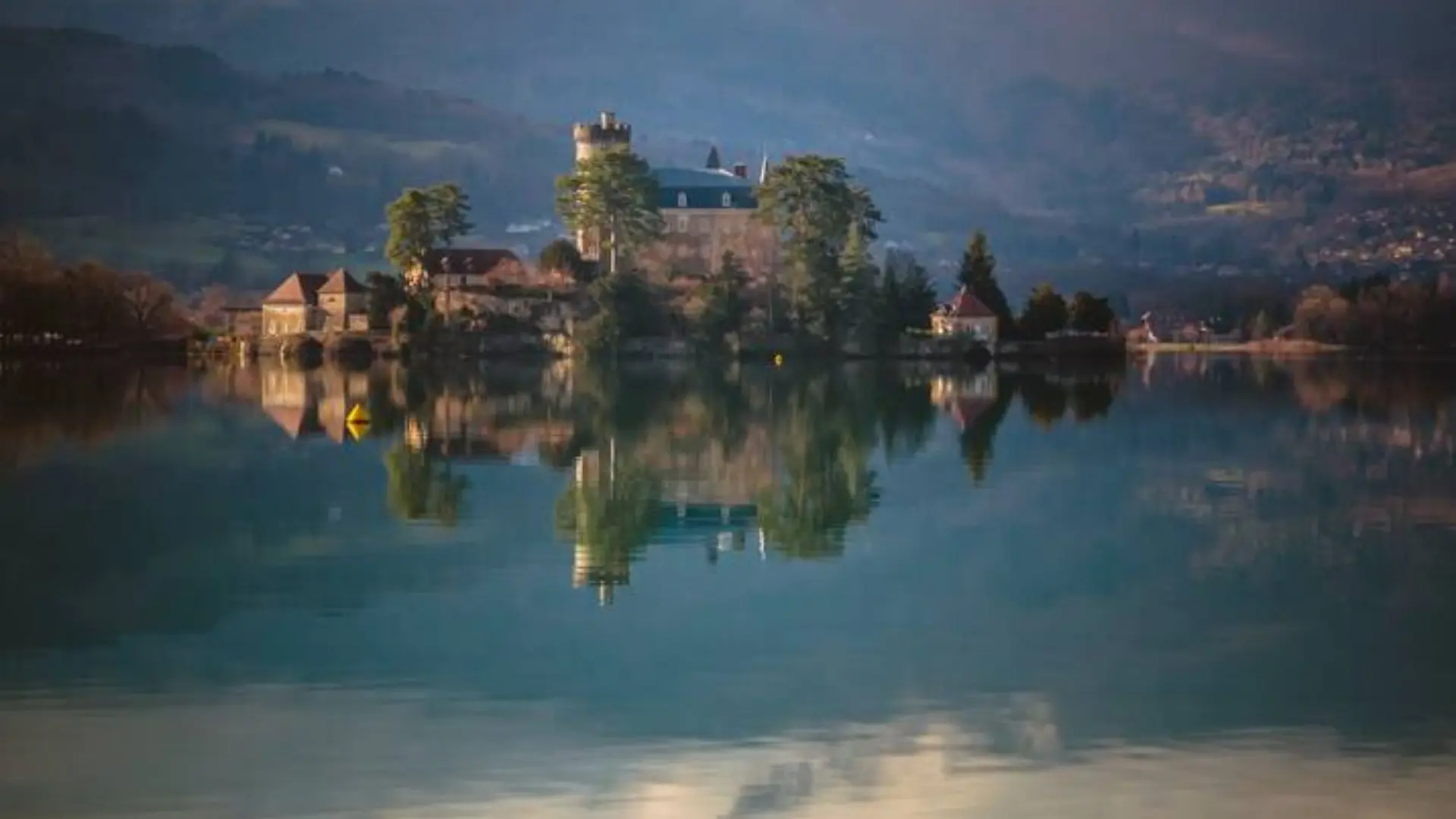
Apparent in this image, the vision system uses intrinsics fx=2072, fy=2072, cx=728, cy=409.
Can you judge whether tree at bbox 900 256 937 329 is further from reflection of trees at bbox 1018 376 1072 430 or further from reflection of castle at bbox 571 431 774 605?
reflection of castle at bbox 571 431 774 605

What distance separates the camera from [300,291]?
2803 inches

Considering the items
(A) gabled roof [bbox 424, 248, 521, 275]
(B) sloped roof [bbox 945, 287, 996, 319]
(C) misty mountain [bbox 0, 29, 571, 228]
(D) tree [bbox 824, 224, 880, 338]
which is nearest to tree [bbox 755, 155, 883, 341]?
(D) tree [bbox 824, 224, 880, 338]

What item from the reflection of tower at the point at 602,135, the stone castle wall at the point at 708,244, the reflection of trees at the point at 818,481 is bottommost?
the reflection of trees at the point at 818,481

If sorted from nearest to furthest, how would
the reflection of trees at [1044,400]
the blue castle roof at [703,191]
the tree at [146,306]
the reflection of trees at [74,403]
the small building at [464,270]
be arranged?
1. the reflection of trees at [74,403]
2. the reflection of trees at [1044,400]
3. the tree at [146,306]
4. the small building at [464,270]
5. the blue castle roof at [703,191]

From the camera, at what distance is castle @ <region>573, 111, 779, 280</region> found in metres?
70.6

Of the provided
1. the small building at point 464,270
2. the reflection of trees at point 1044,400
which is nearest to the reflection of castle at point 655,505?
the reflection of trees at point 1044,400

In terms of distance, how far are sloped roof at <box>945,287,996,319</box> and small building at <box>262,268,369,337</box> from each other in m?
19.1

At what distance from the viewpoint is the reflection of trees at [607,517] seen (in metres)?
14.6

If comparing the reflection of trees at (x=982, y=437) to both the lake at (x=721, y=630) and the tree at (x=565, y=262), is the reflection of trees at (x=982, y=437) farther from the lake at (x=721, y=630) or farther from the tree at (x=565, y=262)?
the tree at (x=565, y=262)

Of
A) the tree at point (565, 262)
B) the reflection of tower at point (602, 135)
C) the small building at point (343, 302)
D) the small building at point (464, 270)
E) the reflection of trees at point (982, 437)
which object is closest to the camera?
the reflection of trees at point (982, 437)

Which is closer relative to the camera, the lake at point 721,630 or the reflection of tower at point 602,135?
the lake at point 721,630

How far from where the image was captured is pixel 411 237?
218 ft

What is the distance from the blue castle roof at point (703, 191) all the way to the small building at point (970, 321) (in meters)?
11.3

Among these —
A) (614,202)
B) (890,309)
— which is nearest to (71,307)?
(614,202)
